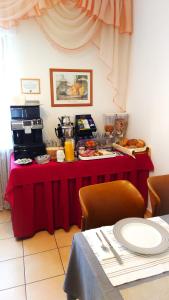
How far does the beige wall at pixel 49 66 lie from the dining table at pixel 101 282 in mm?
Result: 1673

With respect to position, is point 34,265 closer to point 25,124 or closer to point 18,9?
point 25,124

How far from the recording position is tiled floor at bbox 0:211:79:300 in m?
1.49

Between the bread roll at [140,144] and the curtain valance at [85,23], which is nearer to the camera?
the curtain valance at [85,23]

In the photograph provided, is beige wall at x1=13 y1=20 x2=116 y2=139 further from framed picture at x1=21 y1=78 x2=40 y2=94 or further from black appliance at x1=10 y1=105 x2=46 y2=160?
black appliance at x1=10 y1=105 x2=46 y2=160

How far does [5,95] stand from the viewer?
2150 millimetres

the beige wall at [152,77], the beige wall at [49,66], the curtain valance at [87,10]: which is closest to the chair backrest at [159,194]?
the beige wall at [152,77]

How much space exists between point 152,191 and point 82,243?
0.67 meters

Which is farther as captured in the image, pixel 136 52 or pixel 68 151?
pixel 136 52

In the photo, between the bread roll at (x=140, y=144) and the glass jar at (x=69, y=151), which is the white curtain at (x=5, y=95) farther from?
the bread roll at (x=140, y=144)

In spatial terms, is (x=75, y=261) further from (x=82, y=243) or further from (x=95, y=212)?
(x=95, y=212)

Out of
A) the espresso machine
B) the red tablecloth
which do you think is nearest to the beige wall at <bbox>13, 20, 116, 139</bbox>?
the espresso machine

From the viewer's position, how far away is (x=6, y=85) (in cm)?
214

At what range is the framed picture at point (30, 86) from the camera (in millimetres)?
2207

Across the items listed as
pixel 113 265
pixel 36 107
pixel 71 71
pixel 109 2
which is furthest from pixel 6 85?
pixel 113 265
